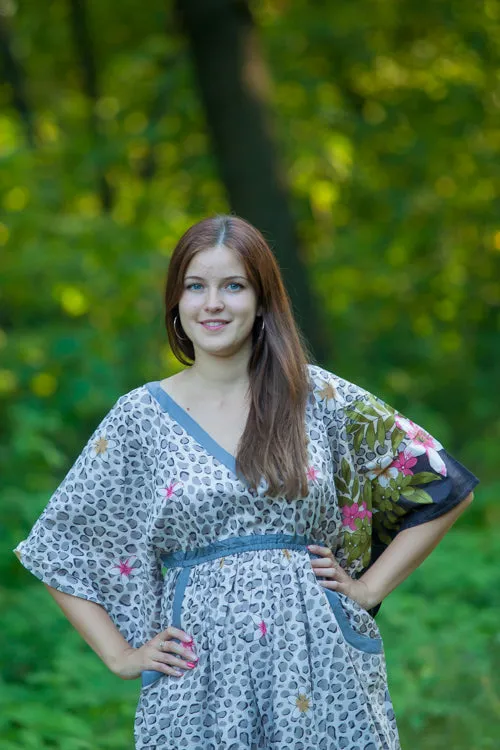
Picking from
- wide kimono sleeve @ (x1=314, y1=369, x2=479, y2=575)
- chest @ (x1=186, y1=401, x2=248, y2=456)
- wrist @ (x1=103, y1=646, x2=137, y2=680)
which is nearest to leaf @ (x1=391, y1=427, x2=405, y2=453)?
wide kimono sleeve @ (x1=314, y1=369, x2=479, y2=575)

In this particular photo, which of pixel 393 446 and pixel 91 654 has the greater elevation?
pixel 393 446

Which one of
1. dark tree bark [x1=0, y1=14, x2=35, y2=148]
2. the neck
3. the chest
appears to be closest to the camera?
the chest

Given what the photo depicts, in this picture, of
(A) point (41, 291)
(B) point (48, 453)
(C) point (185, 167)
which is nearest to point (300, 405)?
(B) point (48, 453)

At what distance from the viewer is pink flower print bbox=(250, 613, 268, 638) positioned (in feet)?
8.73

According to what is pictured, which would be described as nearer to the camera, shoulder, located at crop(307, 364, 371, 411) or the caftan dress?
the caftan dress

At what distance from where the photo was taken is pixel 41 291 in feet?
23.9

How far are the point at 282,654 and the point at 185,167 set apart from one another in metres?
8.72

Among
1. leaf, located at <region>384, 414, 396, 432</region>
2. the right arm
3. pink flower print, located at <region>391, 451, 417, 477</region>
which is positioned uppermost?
leaf, located at <region>384, 414, 396, 432</region>

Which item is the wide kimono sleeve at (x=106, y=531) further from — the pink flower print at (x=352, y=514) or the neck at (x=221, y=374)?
the pink flower print at (x=352, y=514)

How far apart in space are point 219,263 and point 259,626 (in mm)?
862

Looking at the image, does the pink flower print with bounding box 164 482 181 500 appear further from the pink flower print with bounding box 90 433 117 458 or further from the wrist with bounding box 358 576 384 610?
the wrist with bounding box 358 576 384 610

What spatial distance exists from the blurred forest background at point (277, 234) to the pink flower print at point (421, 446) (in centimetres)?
201

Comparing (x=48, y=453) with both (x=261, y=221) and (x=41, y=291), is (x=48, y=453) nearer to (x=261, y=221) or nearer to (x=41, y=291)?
(x=41, y=291)

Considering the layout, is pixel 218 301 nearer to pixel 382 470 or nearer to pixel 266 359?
pixel 266 359
